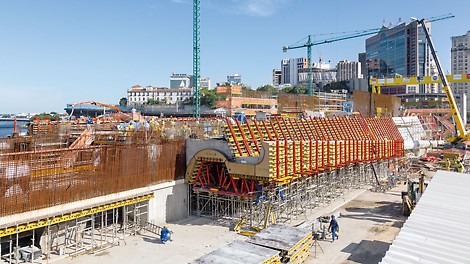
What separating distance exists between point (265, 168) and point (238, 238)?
420cm

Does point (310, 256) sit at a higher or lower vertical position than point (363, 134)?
lower

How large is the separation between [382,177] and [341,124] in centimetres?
810

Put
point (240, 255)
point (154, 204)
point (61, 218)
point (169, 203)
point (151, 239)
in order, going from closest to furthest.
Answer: point (240, 255) < point (61, 218) < point (151, 239) < point (154, 204) < point (169, 203)

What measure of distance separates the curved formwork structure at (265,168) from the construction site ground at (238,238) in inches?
62.9

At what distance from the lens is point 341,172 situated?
32094mm

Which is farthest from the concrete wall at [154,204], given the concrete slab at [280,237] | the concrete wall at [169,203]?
the concrete slab at [280,237]

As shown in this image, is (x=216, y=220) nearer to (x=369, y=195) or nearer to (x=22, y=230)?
(x=22, y=230)

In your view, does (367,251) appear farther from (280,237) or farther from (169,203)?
(169,203)

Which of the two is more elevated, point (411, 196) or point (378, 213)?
point (411, 196)

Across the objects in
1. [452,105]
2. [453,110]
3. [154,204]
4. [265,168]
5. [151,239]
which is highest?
[452,105]

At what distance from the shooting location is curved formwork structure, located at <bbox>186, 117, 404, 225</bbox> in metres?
21.7

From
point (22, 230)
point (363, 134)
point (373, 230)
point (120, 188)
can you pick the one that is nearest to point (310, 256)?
point (373, 230)

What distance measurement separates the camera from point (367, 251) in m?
17.9

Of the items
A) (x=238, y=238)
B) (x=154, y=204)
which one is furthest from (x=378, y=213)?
(x=154, y=204)
